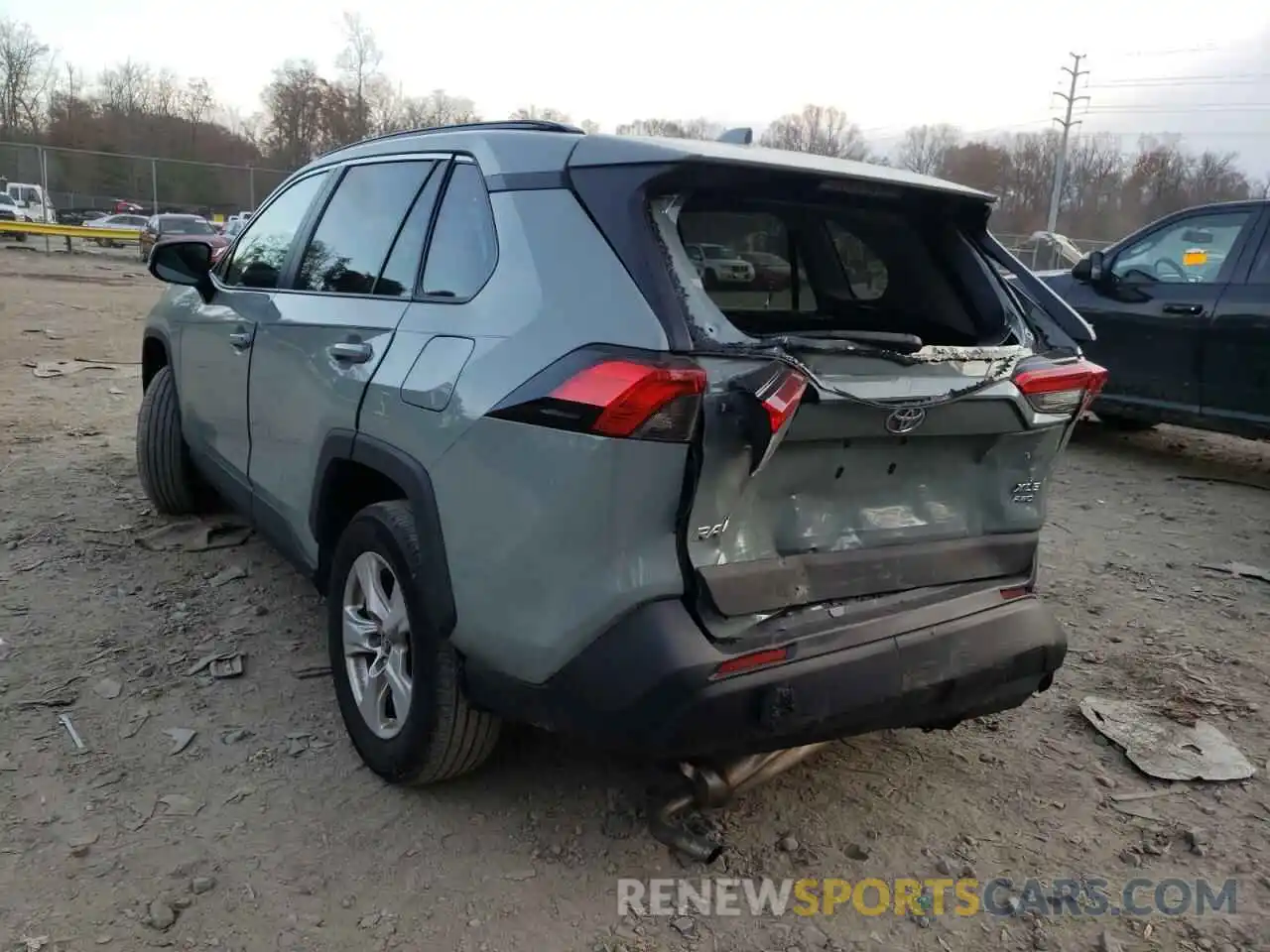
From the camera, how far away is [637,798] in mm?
2822

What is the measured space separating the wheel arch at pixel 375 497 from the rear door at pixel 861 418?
2.18 ft

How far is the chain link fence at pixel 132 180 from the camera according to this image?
1267 inches

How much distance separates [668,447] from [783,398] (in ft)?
0.86

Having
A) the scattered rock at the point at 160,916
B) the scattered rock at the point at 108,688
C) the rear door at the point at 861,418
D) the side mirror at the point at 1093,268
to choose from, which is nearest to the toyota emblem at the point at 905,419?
the rear door at the point at 861,418

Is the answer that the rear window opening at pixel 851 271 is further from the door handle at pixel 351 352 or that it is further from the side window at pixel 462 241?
the door handle at pixel 351 352

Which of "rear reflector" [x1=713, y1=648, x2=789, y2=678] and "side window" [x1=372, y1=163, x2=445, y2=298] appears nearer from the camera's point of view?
"rear reflector" [x1=713, y1=648, x2=789, y2=678]

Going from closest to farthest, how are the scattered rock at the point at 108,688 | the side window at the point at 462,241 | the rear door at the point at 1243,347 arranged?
the side window at the point at 462,241, the scattered rock at the point at 108,688, the rear door at the point at 1243,347

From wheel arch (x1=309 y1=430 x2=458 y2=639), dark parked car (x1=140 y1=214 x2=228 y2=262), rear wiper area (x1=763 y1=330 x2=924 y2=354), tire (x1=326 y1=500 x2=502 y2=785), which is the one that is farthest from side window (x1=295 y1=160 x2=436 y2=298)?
dark parked car (x1=140 y1=214 x2=228 y2=262)

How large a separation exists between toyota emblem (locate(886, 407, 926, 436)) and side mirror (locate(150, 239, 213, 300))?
3.20 meters

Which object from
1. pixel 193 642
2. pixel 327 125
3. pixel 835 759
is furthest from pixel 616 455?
pixel 327 125

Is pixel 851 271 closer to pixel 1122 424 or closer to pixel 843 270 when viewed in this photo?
pixel 843 270

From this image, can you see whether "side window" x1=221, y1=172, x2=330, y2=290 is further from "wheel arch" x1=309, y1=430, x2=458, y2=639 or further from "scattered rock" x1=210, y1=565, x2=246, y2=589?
"scattered rock" x1=210, y1=565, x2=246, y2=589

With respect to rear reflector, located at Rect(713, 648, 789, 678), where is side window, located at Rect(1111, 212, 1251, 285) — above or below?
above

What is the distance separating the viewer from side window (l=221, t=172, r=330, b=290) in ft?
12.2
